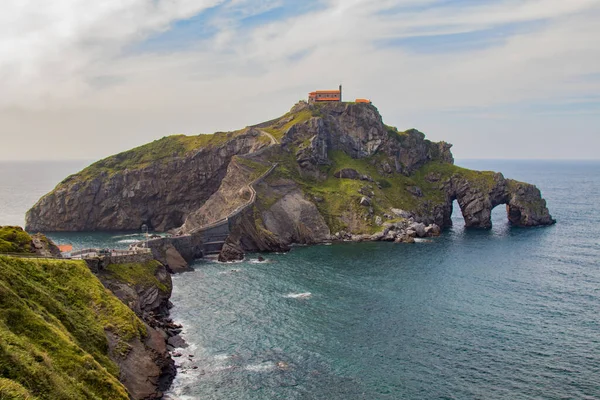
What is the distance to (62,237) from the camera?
174 m

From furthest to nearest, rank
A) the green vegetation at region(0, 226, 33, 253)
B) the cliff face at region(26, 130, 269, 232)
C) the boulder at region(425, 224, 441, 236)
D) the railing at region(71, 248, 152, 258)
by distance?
the cliff face at region(26, 130, 269, 232)
the boulder at region(425, 224, 441, 236)
the railing at region(71, 248, 152, 258)
the green vegetation at region(0, 226, 33, 253)

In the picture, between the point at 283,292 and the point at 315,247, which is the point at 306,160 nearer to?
the point at 315,247

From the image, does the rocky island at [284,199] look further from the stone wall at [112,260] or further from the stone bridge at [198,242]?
the stone wall at [112,260]

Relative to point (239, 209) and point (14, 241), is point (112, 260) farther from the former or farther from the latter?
point (239, 209)

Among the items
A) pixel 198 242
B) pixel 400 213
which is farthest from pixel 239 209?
pixel 400 213

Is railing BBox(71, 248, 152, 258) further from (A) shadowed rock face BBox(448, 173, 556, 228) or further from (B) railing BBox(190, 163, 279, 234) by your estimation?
(A) shadowed rock face BBox(448, 173, 556, 228)

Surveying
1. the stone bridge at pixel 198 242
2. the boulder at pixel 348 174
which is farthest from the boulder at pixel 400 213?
the stone bridge at pixel 198 242

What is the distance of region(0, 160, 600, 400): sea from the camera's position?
6506 centimetres

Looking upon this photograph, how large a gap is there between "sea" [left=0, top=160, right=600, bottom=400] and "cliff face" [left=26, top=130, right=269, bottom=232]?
62983 millimetres

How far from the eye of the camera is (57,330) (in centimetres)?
5153

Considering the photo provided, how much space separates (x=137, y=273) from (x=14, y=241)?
824 inches

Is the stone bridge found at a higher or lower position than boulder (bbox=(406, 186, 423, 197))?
lower

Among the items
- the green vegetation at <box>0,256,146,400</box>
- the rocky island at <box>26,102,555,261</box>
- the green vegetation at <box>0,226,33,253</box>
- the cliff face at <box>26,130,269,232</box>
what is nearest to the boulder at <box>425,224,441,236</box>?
the rocky island at <box>26,102,555,261</box>

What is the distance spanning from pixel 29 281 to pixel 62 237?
12565 centimetres
